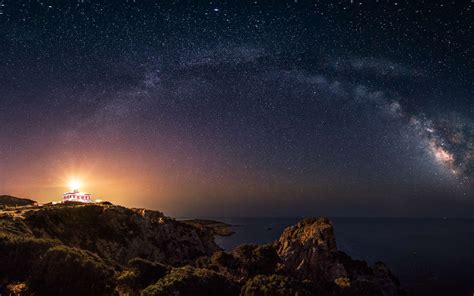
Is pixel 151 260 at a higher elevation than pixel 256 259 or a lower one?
lower

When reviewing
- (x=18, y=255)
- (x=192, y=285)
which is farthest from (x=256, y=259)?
(x=18, y=255)

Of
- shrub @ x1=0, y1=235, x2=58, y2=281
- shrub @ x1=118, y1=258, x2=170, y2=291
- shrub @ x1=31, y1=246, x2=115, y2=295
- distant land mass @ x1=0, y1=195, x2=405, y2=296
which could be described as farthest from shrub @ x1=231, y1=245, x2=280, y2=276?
shrub @ x1=0, y1=235, x2=58, y2=281

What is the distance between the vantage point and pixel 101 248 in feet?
169

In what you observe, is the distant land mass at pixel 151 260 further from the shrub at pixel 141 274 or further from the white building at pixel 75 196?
the white building at pixel 75 196

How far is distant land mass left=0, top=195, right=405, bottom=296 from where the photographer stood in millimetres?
19391

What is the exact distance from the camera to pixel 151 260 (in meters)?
57.1

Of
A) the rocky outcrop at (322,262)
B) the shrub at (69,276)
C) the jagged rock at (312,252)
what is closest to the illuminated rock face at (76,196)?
the jagged rock at (312,252)

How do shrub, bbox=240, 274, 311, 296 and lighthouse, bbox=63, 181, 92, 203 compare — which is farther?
lighthouse, bbox=63, 181, 92, 203

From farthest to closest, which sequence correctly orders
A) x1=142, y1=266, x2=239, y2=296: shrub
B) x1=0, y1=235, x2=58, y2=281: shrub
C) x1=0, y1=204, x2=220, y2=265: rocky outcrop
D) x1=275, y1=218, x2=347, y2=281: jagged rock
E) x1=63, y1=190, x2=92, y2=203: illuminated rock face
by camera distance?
→ 1. x1=63, y1=190, x2=92, y2=203: illuminated rock face
2. x1=275, y1=218, x2=347, y2=281: jagged rock
3. x1=0, y1=204, x2=220, y2=265: rocky outcrop
4. x1=0, y1=235, x2=58, y2=281: shrub
5. x1=142, y1=266, x2=239, y2=296: shrub

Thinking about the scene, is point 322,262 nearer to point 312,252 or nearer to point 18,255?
point 312,252

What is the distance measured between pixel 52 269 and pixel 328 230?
157 ft

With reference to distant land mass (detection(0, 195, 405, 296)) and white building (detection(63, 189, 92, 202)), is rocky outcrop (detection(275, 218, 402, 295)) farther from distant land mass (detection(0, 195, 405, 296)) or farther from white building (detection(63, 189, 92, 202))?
white building (detection(63, 189, 92, 202))

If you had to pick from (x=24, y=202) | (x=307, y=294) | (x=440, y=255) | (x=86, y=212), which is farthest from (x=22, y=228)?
(x=440, y=255)

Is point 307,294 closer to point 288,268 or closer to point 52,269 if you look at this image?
point 52,269
